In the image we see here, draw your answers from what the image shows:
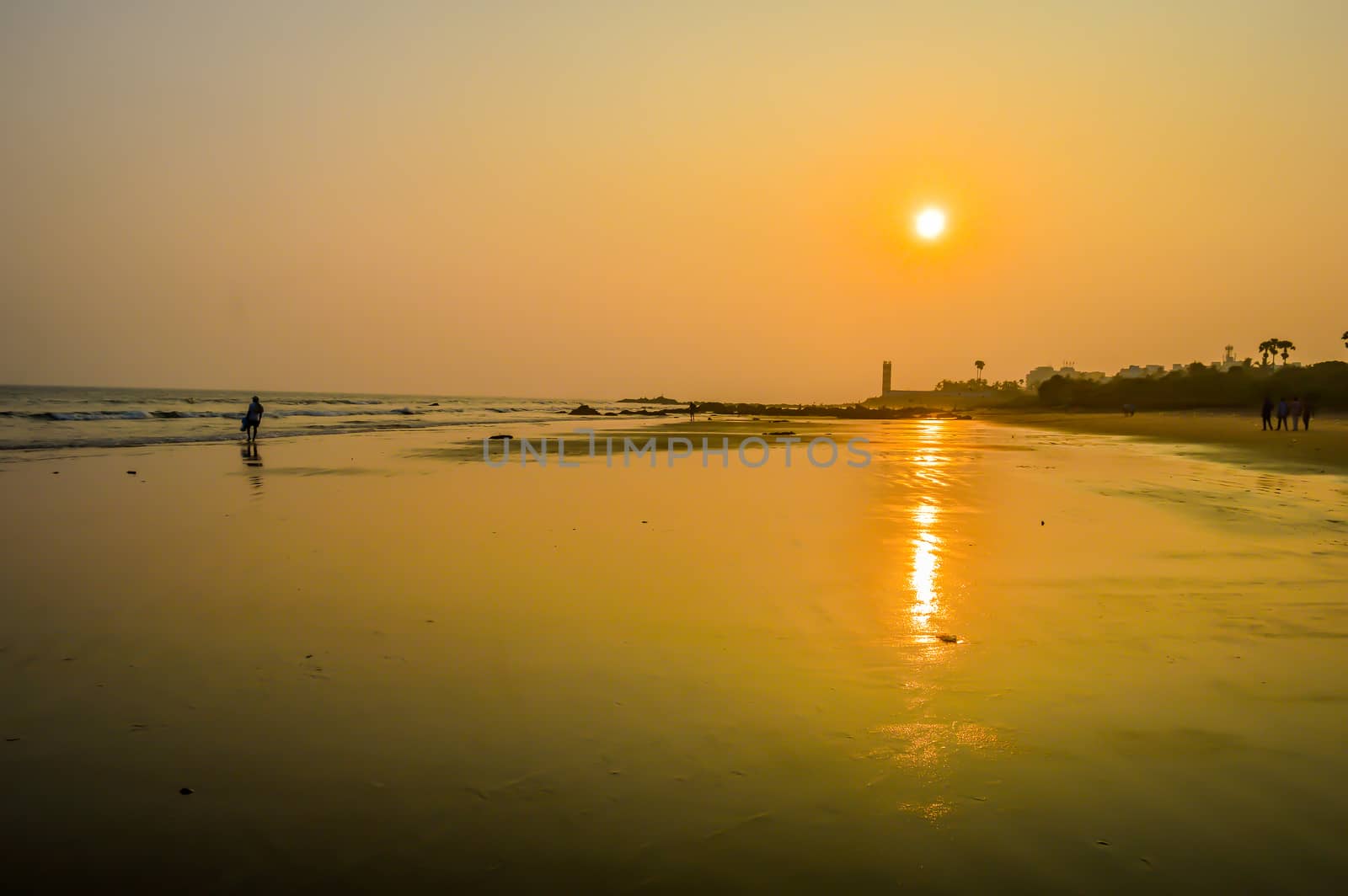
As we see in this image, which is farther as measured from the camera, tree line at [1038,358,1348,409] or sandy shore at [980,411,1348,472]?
tree line at [1038,358,1348,409]

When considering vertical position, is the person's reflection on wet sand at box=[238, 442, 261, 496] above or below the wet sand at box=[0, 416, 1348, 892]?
above

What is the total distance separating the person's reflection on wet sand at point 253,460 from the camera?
53.9 feet

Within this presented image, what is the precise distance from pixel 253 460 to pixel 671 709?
21823 millimetres

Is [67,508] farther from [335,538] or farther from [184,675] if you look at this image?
[184,675]

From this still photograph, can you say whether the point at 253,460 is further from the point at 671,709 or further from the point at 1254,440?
the point at 1254,440

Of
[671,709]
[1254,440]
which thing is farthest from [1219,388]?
[671,709]

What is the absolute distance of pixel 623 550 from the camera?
9914mm

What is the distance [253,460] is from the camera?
22.8 metres

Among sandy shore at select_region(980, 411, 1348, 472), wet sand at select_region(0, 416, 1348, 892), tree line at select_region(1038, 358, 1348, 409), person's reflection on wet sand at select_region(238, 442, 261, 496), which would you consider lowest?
wet sand at select_region(0, 416, 1348, 892)

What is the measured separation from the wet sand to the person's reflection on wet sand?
5.27 metres

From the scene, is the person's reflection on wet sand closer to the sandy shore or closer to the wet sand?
the wet sand

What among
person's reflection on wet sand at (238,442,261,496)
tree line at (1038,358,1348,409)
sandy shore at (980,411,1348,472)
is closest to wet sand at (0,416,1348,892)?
person's reflection on wet sand at (238,442,261,496)

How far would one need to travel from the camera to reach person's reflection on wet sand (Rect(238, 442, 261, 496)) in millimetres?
16422

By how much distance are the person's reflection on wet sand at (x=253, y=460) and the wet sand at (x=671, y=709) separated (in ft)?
17.3
